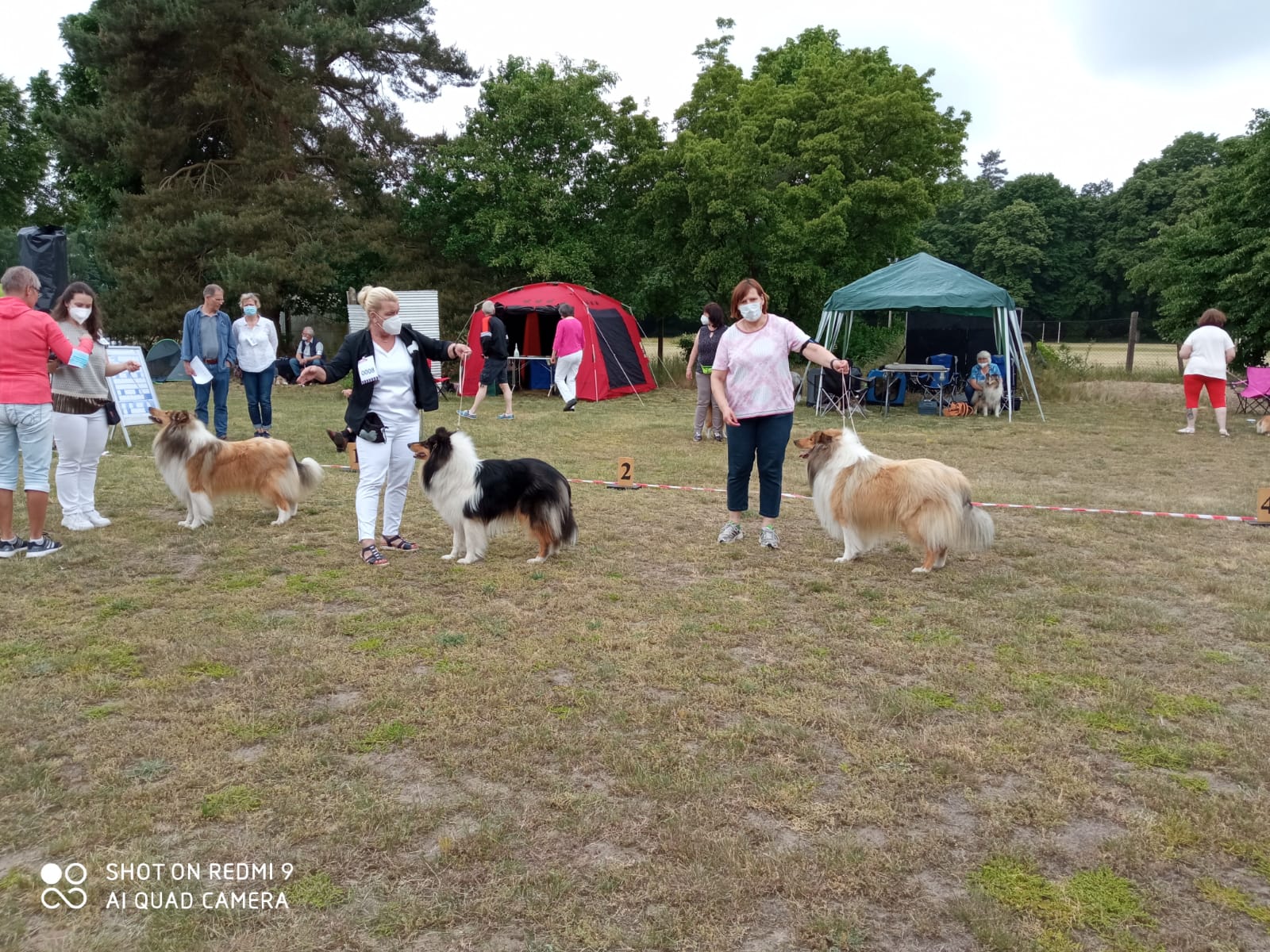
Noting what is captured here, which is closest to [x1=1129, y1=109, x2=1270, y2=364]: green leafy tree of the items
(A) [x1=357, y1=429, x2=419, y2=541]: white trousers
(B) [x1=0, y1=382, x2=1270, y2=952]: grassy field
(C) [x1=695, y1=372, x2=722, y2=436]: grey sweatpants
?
(C) [x1=695, y1=372, x2=722, y2=436]: grey sweatpants

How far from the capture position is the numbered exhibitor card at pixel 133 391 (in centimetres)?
985

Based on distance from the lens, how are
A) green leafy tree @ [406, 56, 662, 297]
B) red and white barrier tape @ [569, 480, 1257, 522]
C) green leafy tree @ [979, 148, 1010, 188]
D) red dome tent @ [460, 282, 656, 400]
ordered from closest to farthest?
red and white barrier tape @ [569, 480, 1257, 522], red dome tent @ [460, 282, 656, 400], green leafy tree @ [406, 56, 662, 297], green leafy tree @ [979, 148, 1010, 188]

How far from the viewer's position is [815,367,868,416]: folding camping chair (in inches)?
555

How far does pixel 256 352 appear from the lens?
9273mm

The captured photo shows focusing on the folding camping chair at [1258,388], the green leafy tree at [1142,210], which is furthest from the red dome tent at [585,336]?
the green leafy tree at [1142,210]

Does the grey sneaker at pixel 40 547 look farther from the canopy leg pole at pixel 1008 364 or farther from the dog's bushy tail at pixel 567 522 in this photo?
the canopy leg pole at pixel 1008 364

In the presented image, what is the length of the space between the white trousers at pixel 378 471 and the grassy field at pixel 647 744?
0.33 meters

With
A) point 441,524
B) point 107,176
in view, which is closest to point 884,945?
point 441,524

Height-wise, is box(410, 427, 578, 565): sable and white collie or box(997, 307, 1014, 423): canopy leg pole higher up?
box(997, 307, 1014, 423): canopy leg pole

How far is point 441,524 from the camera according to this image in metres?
6.42

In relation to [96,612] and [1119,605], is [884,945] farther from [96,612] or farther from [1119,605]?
[96,612]

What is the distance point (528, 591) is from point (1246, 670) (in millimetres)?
3533

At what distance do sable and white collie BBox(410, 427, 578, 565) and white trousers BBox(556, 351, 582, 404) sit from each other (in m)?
8.94

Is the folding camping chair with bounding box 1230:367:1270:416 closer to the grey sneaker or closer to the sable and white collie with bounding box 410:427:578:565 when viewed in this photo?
the sable and white collie with bounding box 410:427:578:565
